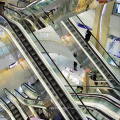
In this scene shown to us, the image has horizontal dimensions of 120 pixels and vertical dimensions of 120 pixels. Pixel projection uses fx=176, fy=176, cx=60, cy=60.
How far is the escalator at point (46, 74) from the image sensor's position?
24.6 feet

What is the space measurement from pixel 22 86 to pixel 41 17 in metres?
3.59

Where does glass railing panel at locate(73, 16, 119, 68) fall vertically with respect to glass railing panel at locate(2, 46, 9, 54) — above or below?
below

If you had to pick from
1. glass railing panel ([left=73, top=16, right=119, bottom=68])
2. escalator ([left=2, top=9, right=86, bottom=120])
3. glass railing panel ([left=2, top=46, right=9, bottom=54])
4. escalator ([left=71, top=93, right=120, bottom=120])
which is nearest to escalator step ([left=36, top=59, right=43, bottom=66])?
escalator ([left=2, top=9, right=86, bottom=120])

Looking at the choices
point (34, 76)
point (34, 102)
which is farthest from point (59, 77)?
point (34, 102)

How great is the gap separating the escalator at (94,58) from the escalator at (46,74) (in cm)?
271

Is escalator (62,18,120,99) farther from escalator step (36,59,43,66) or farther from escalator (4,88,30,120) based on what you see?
escalator (4,88,30,120)

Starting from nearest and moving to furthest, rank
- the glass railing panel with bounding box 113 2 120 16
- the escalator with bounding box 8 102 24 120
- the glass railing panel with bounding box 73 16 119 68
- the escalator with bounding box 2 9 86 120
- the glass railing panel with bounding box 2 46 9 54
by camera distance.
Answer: the escalator with bounding box 2 9 86 120 → the glass railing panel with bounding box 2 46 9 54 → the escalator with bounding box 8 102 24 120 → the glass railing panel with bounding box 73 16 119 68 → the glass railing panel with bounding box 113 2 120 16

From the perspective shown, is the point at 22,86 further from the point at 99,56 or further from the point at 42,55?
the point at 99,56

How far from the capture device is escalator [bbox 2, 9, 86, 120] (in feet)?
24.6

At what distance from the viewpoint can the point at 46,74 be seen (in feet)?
26.0

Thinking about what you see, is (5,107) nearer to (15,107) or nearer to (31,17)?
(15,107)

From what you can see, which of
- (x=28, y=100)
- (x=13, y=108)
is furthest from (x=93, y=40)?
(x=13, y=108)

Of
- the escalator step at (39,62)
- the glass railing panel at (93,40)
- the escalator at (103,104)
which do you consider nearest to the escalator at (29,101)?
the escalator step at (39,62)

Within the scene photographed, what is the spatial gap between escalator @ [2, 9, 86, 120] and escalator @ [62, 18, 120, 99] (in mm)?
2715
